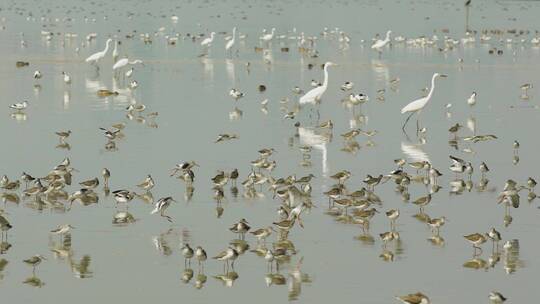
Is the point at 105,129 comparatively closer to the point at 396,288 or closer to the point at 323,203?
the point at 323,203

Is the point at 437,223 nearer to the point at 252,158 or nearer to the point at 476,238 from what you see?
the point at 476,238

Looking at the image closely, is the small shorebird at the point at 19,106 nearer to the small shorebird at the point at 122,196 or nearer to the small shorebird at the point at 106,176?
the small shorebird at the point at 106,176

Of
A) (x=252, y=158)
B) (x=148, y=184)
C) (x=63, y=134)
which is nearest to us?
(x=148, y=184)

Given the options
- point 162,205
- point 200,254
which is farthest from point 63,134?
point 200,254

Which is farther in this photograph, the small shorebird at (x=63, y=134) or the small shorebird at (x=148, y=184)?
the small shorebird at (x=63, y=134)

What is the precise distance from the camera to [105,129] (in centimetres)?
2597

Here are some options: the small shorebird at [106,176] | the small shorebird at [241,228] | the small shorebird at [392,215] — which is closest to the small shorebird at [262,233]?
the small shorebird at [241,228]

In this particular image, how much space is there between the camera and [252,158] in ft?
76.1

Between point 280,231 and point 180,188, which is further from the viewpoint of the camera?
point 180,188

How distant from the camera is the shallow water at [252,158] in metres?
14.3

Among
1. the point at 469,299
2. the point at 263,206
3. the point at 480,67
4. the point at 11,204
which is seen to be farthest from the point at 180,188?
the point at 480,67

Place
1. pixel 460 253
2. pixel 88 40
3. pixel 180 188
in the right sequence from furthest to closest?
pixel 88 40 < pixel 180 188 < pixel 460 253

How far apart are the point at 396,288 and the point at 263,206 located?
16.7 ft

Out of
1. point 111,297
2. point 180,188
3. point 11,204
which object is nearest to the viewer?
point 111,297
